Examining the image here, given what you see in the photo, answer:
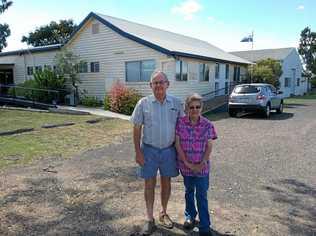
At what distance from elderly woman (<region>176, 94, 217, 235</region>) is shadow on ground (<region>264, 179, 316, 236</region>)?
1142 mm

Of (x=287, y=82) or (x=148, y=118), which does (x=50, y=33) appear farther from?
(x=148, y=118)

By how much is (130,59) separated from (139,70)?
87cm

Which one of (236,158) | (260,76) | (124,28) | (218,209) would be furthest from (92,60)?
(218,209)

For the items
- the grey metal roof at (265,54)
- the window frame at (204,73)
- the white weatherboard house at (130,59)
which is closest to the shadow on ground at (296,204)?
the white weatherboard house at (130,59)

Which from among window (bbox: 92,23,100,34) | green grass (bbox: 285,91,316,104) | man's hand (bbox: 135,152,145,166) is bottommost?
green grass (bbox: 285,91,316,104)

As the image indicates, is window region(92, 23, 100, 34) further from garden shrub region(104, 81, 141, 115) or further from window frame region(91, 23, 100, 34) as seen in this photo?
garden shrub region(104, 81, 141, 115)

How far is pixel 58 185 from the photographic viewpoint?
6.26m

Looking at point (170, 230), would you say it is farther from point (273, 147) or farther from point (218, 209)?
point (273, 147)

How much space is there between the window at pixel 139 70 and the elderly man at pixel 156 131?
51.5 ft

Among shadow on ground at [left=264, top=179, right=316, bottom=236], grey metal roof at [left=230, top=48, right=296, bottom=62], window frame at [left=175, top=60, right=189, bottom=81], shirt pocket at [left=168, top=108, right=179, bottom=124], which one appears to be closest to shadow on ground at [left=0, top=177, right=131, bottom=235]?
shirt pocket at [left=168, top=108, right=179, bottom=124]

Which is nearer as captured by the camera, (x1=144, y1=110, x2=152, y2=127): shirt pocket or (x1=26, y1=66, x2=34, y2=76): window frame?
(x1=144, y1=110, x2=152, y2=127): shirt pocket

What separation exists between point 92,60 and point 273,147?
15.7 metres

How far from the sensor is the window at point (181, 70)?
20094 millimetres

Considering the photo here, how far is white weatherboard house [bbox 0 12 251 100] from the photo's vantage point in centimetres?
1988
